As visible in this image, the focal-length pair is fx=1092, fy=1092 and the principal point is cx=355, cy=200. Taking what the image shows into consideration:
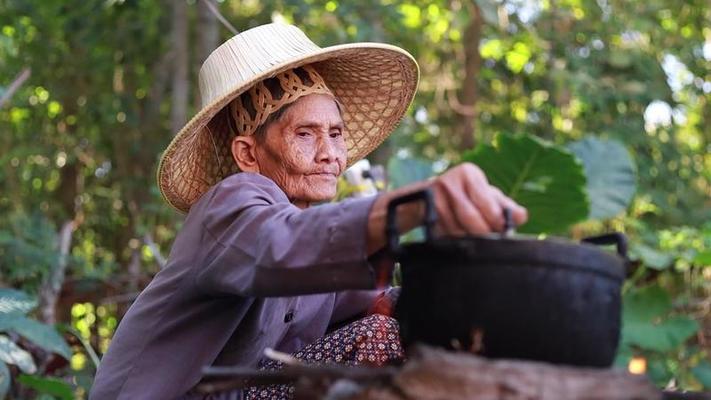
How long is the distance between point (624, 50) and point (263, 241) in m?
6.95

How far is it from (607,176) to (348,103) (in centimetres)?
278

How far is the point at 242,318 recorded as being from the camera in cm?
243

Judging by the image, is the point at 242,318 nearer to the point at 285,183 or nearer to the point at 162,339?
the point at 162,339

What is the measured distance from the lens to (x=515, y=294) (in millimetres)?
1634

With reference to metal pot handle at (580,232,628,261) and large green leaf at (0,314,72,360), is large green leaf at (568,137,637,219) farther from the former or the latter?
metal pot handle at (580,232,628,261)

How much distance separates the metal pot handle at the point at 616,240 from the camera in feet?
6.06

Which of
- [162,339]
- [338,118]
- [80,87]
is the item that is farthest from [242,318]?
[80,87]

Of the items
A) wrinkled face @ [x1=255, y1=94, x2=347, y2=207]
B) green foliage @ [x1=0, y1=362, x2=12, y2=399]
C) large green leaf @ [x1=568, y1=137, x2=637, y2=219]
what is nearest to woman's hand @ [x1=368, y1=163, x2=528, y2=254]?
wrinkled face @ [x1=255, y1=94, x2=347, y2=207]

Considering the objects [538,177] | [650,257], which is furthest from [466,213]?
[650,257]

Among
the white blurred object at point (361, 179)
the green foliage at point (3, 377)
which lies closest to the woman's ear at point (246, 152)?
the green foliage at point (3, 377)

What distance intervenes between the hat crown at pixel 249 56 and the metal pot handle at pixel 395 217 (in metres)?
0.91

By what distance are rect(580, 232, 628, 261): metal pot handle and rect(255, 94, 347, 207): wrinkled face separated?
0.80m

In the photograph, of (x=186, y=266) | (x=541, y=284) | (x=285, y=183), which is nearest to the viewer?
(x=541, y=284)

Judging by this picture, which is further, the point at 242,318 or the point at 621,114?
the point at 621,114
